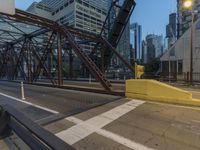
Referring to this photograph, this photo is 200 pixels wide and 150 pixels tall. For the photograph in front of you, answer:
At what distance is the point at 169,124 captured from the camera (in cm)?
433

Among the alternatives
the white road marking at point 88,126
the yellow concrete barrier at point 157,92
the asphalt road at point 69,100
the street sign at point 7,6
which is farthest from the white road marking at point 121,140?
the yellow concrete barrier at point 157,92

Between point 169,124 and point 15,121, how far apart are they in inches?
152

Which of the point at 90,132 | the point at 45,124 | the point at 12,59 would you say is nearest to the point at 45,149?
the point at 90,132

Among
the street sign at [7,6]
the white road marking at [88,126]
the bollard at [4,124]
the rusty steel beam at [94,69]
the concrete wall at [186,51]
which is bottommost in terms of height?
the white road marking at [88,126]

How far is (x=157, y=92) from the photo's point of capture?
23.6 feet

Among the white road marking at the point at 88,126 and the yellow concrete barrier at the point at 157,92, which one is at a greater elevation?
the yellow concrete barrier at the point at 157,92

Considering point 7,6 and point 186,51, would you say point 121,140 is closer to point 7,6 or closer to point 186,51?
point 7,6

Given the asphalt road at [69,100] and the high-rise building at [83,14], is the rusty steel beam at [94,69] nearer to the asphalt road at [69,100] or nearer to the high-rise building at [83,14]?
the asphalt road at [69,100]

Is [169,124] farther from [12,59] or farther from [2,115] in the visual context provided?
[12,59]

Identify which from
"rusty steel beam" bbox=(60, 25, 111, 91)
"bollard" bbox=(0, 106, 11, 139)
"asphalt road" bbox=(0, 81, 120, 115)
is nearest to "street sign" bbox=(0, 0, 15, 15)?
"bollard" bbox=(0, 106, 11, 139)

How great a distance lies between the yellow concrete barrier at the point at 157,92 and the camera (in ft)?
21.6

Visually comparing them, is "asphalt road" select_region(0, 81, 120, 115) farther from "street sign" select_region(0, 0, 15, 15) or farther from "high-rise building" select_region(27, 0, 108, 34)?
"high-rise building" select_region(27, 0, 108, 34)

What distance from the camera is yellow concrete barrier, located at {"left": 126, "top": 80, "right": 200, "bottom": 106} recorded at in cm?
658

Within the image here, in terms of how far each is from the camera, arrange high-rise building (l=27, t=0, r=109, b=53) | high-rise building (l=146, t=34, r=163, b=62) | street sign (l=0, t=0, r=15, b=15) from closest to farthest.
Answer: street sign (l=0, t=0, r=15, b=15) → high-rise building (l=27, t=0, r=109, b=53) → high-rise building (l=146, t=34, r=163, b=62)
